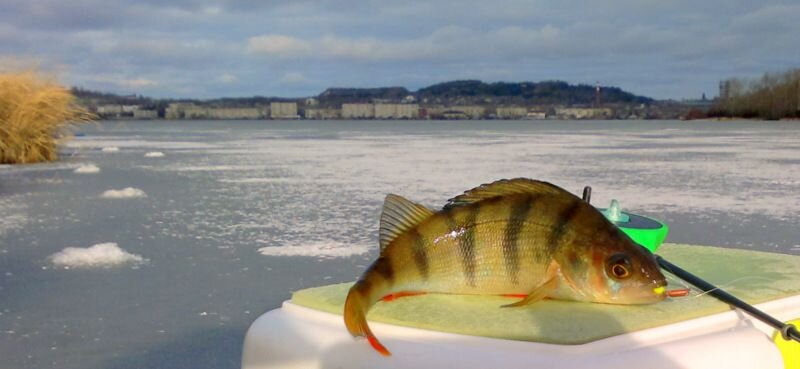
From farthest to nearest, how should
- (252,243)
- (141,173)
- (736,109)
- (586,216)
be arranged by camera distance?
(736,109), (141,173), (252,243), (586,216)

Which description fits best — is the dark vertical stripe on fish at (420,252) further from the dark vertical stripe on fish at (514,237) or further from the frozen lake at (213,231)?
the frozen lake at (213,231)

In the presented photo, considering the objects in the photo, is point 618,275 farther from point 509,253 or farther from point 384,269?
point 384,269

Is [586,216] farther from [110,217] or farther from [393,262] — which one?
[110,217]

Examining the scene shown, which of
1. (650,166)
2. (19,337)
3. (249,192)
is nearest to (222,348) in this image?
(19,337)

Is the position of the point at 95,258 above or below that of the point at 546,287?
below

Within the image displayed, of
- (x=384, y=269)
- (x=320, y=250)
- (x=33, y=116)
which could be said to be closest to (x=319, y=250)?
(x=320, y=250)

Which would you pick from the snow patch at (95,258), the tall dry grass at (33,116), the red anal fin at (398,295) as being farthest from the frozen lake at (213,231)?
the red anal fin at (398,295)

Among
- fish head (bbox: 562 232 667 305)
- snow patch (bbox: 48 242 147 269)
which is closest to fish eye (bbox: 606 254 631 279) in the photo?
fish head (bbox: 562 232 667 305)
